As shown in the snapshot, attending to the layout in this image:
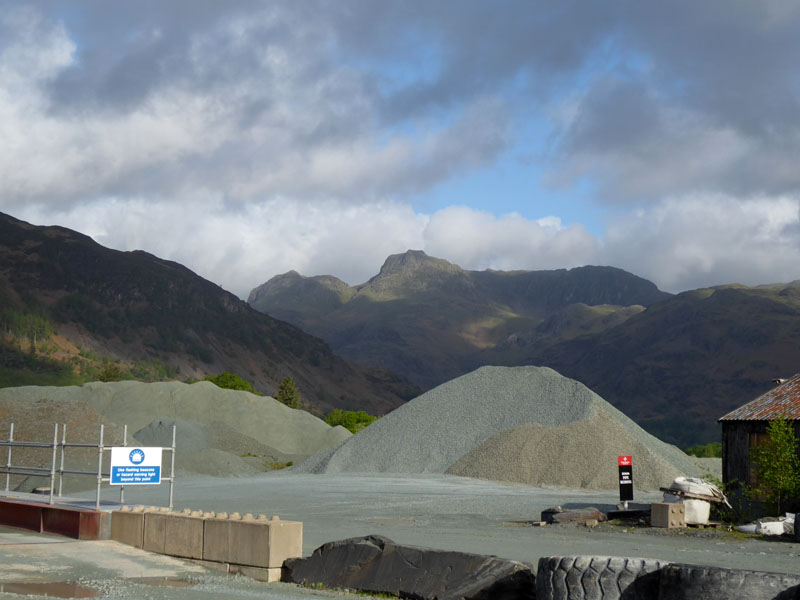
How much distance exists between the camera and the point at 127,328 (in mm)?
165125

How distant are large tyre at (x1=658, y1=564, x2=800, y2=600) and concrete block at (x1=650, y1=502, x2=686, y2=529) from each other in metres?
14.9

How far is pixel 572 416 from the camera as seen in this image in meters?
48.2

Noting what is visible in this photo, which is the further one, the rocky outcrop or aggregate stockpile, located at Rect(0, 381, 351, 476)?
aggregate stockpile, located at Rect(0, 381, 351, 476)

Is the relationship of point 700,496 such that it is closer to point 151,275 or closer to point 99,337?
point 99,337

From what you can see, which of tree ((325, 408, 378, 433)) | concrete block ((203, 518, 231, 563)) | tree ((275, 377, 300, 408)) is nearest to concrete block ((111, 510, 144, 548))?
concrete block ((203, 518, 231, 563))

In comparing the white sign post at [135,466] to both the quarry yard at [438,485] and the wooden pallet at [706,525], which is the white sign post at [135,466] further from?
the wooden pallet at [706,525]

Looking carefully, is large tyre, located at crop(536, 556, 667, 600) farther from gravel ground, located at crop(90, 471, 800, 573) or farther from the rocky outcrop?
gravel ground, located at crop(90, 471, 800, 573)

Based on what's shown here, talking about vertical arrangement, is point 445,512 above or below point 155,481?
below

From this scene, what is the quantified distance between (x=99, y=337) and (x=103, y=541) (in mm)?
151914

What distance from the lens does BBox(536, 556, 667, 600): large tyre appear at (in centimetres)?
885

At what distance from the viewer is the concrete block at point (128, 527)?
13695 millimetres

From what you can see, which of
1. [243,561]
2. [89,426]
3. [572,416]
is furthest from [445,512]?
[89,426]

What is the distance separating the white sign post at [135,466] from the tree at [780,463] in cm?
1579

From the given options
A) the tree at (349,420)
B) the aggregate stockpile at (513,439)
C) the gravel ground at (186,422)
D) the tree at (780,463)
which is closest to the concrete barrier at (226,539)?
the tree at (780,463)
